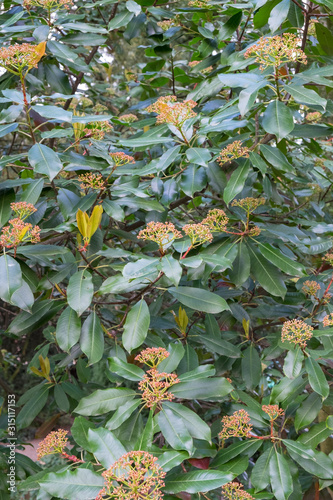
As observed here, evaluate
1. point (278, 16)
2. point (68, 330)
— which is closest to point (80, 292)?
point (68, 330)

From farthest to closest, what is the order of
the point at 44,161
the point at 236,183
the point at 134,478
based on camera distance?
the point at 236,183 → the point at 44,161 → the point at 134,478

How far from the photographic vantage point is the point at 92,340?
1.24 m

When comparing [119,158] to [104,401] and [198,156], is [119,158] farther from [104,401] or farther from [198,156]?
[104,401]

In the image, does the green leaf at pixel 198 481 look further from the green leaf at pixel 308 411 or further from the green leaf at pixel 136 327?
the green leaf at pixel 308 411

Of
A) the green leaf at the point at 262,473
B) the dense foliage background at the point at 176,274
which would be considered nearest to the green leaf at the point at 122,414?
the dense foliage background at the point at 176,274

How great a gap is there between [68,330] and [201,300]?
375mm

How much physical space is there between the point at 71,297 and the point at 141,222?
651 millimetres

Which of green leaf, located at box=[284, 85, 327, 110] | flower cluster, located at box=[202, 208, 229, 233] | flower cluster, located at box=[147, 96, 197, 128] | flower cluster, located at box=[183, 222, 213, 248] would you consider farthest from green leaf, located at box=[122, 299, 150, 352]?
green leaf, located at box=[284, 85, 327, 110]

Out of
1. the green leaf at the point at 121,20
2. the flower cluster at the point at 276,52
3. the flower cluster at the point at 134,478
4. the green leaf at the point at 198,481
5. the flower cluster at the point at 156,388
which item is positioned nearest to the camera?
the flower cluster at the point at 134,478

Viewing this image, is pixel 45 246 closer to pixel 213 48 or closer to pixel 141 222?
pixel 141 222

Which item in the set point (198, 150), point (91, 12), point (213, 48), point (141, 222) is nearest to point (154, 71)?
point (213, 48)

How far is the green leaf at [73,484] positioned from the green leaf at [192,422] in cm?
22

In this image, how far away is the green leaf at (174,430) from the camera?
35.6 inches

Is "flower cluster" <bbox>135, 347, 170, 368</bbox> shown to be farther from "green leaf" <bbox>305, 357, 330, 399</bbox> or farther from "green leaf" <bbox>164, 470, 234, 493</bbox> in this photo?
"green leaf" <bbox>305, 357, 330, 399</bbox>
